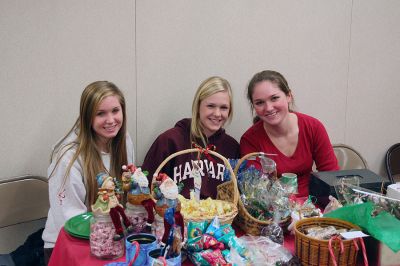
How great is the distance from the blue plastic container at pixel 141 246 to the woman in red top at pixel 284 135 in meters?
1.19

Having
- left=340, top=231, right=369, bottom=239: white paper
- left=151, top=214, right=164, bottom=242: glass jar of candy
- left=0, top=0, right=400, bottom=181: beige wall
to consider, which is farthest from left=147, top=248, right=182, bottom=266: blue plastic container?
left=0, top=0, right=400, bottom=181: beige wall

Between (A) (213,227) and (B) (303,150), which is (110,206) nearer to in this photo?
(A) (213,227)

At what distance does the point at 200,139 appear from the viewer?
100 inches

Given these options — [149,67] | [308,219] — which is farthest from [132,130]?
[308,219]

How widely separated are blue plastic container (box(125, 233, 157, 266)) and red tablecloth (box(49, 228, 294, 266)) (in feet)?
0.44

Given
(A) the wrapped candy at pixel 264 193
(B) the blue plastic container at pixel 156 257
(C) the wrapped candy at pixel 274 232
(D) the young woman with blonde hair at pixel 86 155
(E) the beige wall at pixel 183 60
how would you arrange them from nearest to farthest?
(B) the blue plastic container at pixel 156 257, (C) the wrapped candy at pixel 274 232, (A) the wrapped candy at pixel 264 193, (D) the young woman with blonde hair at pixel 86 155, (E) the beige wall at pixel 183 60

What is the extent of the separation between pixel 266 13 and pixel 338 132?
1193mm

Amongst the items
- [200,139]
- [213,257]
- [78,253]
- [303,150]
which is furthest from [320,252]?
[200,139]

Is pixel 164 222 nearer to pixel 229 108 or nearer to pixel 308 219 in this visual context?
pixel 308 219

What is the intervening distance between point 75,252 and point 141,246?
355 millimetres

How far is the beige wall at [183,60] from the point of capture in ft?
7.86

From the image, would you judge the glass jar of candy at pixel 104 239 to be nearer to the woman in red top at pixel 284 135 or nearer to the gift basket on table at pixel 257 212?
the gift basket on table at pixel 257 212

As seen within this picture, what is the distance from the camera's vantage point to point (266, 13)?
9.85ft

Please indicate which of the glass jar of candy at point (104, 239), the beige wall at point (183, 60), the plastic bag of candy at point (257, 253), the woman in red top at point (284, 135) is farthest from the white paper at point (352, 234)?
the beige wall at point (183, 60)
